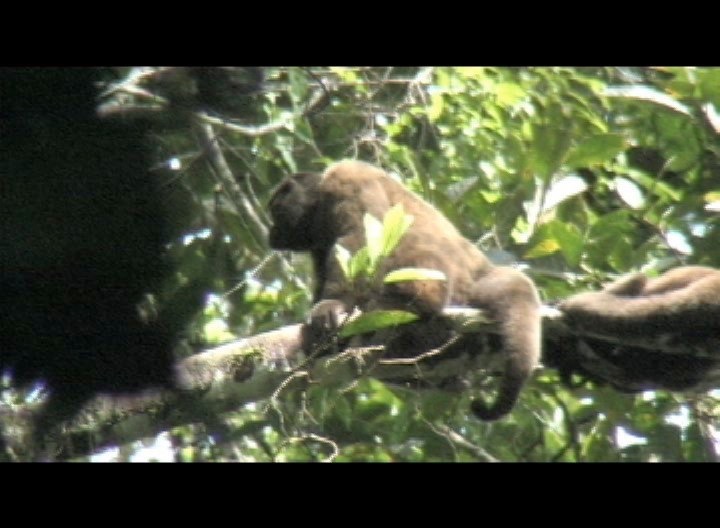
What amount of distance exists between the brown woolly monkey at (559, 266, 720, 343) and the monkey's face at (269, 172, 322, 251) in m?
1.39

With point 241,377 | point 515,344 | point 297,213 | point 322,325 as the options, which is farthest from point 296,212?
point 515,344

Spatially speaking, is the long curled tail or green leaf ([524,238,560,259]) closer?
the long curled tail

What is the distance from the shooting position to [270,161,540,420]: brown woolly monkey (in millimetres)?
4176

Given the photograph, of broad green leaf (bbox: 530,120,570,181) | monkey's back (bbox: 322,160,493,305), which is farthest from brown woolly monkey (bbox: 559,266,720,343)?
broad green leaf (bbox: 530,120,570,181)

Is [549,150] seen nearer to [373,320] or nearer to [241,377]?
[373,320]

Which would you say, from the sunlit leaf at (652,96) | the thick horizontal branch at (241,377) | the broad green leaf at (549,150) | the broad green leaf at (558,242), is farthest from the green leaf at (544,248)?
the sunlit leaf at (652,96)

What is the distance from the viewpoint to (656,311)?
14.0 ft

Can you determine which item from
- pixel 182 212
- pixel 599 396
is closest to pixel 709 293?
pixel 599 396

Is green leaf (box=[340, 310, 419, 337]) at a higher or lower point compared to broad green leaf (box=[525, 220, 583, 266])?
higher

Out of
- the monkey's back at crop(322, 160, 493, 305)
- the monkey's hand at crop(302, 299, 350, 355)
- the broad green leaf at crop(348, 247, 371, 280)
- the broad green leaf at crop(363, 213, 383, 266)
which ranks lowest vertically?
the monkey's hand at crop(302, 299, 350, 355)

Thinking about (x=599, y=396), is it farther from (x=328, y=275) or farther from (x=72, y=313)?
(x=72, y=313)

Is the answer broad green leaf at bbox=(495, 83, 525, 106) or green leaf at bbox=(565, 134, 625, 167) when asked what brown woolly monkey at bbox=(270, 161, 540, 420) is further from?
broad green leaf at bbox=(495, 83, 525, 106)

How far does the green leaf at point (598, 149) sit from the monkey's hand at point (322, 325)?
1337mm

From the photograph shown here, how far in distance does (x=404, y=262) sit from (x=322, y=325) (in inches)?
22.7
